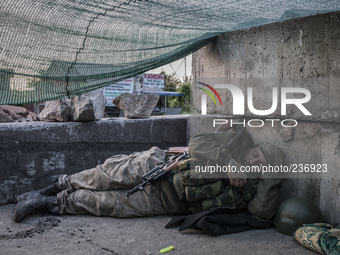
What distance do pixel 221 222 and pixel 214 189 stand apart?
0.33m

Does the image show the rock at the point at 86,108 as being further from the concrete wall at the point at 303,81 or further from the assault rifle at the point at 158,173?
the concrete wall at the point at 303,81

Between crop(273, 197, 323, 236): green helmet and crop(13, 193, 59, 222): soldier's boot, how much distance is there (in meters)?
2.33

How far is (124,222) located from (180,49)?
2.04m

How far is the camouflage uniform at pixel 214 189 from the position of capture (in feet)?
9.03

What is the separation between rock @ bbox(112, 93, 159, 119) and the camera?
454 cm

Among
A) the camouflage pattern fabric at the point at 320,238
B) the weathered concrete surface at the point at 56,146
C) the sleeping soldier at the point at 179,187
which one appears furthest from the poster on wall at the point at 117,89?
the camouflage pattern fabric at the point at 320,238

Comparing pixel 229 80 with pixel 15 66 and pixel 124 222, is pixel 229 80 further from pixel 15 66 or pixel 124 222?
pixel 15 66

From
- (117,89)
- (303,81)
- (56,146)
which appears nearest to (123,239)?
(56,146)

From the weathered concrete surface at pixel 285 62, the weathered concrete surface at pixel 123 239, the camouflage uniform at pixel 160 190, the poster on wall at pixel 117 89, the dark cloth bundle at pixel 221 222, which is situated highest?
the poster on wall at pixel 117 89

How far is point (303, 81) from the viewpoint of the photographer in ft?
9.38

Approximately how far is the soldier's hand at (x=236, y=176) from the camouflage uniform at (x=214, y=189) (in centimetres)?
7

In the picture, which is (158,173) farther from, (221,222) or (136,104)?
(136,104)

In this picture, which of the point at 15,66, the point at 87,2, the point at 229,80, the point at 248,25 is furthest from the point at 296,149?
the point at 15,66

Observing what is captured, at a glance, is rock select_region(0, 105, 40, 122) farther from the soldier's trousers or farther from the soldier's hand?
the soldier's hand
